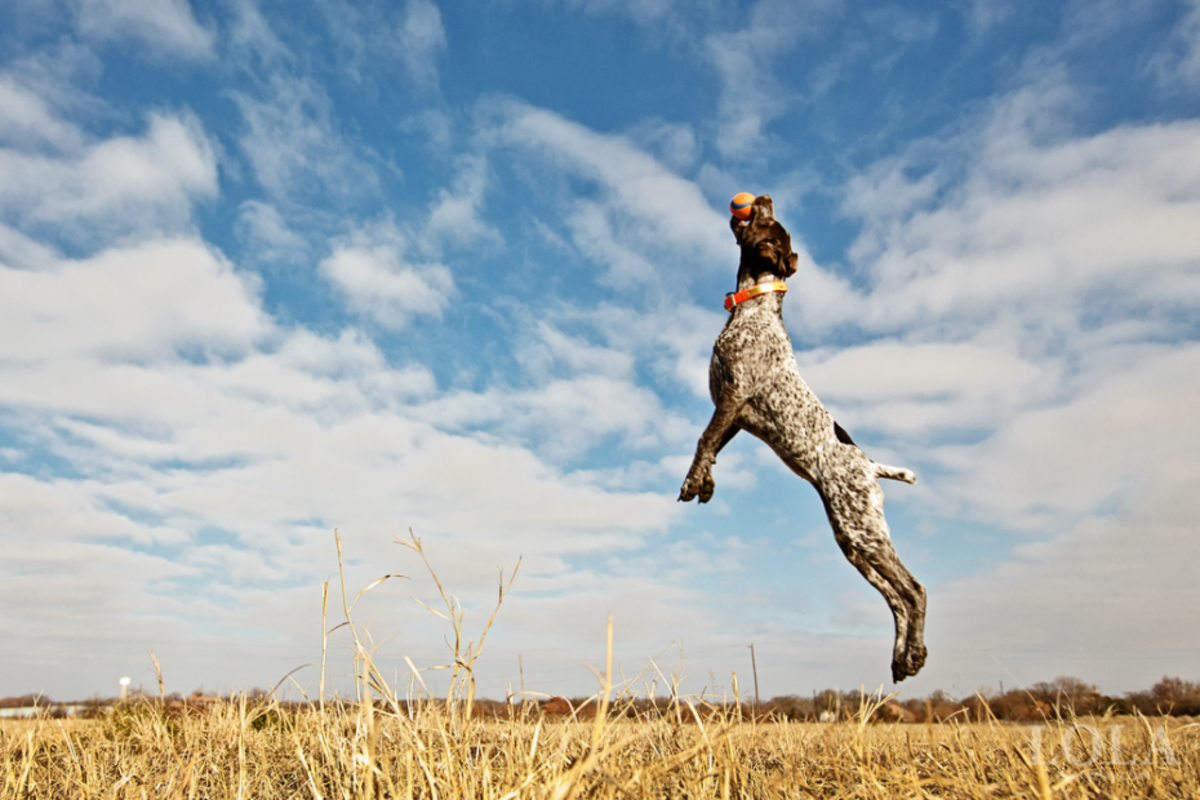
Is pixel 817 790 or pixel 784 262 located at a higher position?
pixel 784 262

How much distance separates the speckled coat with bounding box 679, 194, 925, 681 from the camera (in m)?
4.60

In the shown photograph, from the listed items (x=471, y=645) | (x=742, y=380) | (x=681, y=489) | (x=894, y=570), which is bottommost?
(x=471, y=645)

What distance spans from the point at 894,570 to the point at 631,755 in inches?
98.4

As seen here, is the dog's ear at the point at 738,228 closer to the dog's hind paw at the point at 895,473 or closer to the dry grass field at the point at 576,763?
the dog's hind paw at the point at 895,473

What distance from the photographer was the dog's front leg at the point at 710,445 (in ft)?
16.7

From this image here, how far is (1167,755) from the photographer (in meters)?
2.72

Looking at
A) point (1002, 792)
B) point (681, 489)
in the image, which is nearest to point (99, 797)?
point (1002, 792)

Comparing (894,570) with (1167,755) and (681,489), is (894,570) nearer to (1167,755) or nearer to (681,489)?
(681,489)

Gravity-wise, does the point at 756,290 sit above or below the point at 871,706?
above

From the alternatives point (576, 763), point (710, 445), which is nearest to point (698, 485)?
point (710, 445)

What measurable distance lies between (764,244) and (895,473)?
75.4 inches

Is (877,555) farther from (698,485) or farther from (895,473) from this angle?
(698,485)

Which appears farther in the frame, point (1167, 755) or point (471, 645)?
point (1167, 755)

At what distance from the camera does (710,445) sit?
516 centimetres
